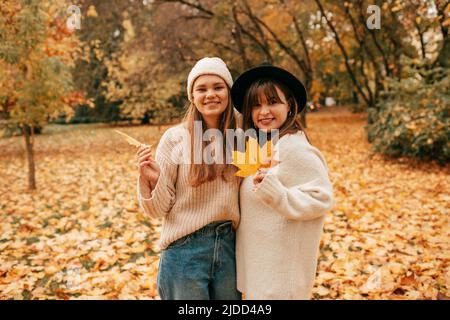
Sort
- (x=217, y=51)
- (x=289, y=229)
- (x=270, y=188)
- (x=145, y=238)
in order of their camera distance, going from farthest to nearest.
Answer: (x=217, y=51)
(x=145, y=238)
(x=289, y=229)
(x=270, y=188)

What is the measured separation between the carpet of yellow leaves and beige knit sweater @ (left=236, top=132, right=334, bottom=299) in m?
1.73

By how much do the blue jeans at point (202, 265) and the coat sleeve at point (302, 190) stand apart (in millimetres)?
326

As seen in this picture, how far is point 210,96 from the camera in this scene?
1.90m

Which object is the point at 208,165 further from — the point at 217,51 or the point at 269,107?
the point at 217,51

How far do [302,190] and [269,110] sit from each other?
0.40 meters

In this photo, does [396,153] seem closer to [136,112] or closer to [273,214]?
[273,214]

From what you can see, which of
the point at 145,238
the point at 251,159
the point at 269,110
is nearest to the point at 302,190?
the point at 251,159

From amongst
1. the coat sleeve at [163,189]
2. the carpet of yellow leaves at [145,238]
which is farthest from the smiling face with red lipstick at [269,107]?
the carpet of yellow leaves at [145,238]

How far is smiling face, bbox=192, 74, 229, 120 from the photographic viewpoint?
1.90 metres

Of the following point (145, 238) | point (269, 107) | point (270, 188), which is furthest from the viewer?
point (145, 238)

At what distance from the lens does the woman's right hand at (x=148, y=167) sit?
6.03ft

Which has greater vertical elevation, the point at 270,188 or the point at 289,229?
the point at 270,188
